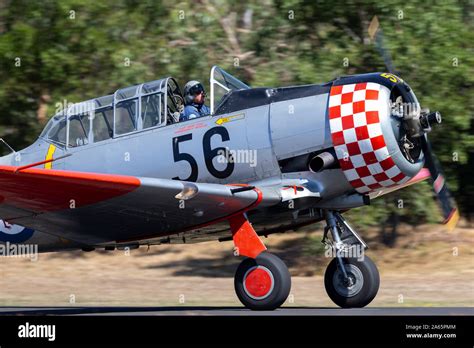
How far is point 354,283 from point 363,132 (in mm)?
Result: 2043

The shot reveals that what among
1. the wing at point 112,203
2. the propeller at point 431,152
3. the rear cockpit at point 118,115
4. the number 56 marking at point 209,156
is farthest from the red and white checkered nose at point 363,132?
the rear cockpit at point 118,115

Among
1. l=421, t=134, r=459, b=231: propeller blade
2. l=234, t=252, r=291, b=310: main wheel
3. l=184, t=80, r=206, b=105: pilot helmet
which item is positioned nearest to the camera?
l=234, t=252, r=291, b=310: main wheel

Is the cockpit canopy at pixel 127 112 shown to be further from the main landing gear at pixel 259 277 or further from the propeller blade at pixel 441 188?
the propeller blade at pixel 441 188

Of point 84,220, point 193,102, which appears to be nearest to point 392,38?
point 193,102

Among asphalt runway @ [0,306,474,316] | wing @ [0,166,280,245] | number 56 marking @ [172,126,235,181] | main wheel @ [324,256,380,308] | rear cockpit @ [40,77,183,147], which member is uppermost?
rear cockpit @ [40,77,183,147]

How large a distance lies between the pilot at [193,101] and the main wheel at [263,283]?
1.99 m

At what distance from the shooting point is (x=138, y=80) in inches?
637

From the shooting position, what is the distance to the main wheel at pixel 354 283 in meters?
10.4

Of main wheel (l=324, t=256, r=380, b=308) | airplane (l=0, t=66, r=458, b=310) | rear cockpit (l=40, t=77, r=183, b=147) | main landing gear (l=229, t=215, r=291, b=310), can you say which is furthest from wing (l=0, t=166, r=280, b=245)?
main wheel (l=324, t=256, r=380, b=308)

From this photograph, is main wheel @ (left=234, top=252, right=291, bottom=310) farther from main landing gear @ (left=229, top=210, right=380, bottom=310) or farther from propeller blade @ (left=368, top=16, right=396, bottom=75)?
propeller blade @ (left=368, top=16, right=396, bottom=75)

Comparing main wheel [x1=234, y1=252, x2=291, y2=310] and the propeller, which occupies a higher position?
the propeller

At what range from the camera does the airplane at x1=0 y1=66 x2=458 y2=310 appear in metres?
9.47

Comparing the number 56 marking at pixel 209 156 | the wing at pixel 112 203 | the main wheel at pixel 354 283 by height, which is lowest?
the main wheel at pixel 354 283

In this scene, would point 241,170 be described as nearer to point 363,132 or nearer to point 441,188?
point 363,132
